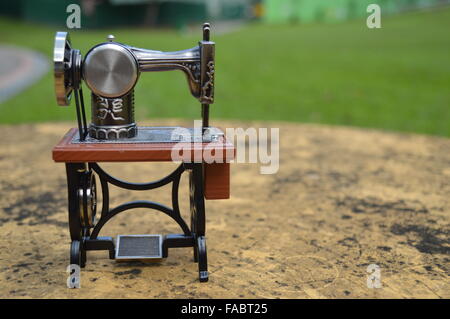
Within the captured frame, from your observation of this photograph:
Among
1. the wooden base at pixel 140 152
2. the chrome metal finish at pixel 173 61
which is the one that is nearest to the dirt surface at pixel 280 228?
the wooden base at pixel 140 152

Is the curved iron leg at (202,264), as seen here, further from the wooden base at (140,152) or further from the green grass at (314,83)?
the green grass at (314,83)

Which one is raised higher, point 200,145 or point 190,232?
point 200,145

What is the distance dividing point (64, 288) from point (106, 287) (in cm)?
17

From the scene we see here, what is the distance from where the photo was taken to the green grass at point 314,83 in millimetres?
7582

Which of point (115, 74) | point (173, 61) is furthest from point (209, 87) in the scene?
point (115, 74)

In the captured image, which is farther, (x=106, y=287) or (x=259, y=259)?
(x=259, y=259)

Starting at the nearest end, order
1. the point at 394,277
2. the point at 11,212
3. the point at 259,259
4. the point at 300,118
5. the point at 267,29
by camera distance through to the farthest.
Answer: the point at 394,277 < the point at 259,259 < the point at 11,212 < the point at 300,118 < the point at 267,29

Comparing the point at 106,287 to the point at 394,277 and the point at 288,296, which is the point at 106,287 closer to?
the point at 288,296

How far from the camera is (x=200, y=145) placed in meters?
2.48

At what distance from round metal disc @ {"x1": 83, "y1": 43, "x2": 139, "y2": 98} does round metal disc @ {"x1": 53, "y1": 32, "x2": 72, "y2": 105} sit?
0.08 meters

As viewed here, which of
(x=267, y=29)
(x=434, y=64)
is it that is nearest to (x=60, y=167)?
(x=434, y=64)

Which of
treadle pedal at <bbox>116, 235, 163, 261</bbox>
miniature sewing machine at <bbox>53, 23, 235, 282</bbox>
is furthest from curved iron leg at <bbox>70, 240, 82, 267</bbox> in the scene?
treadle pedal at <bbox>116, 235, 163, 261</bbox>

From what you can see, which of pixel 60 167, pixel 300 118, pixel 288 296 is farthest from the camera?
pixel 300 118

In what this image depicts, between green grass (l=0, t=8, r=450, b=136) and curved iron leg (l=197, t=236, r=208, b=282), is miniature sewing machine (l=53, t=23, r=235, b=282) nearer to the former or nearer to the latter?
curved iron leg (l=197, t=236, r=208, b=282)
